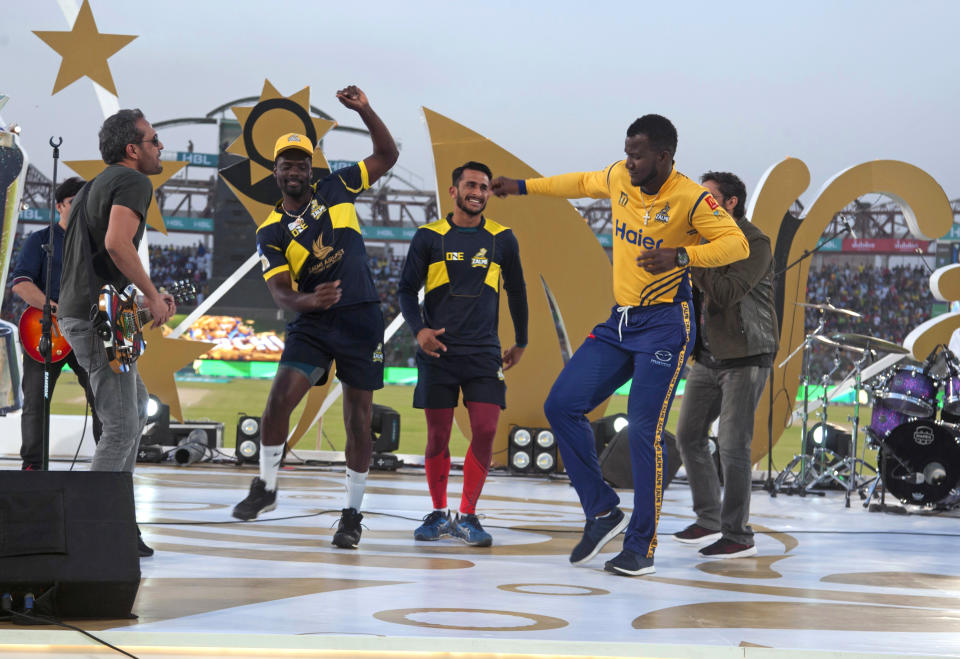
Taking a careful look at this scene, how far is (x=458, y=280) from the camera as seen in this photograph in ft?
15.5

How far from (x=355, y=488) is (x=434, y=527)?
0.44m

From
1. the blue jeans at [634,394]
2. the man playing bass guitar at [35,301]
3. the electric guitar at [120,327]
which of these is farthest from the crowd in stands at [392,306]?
the electric guitar at [120,327]

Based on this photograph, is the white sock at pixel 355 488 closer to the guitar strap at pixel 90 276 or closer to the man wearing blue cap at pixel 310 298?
the man wearing blue cap at pixel 310 298

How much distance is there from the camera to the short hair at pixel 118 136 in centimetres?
369

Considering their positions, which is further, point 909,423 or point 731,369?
point 909,423

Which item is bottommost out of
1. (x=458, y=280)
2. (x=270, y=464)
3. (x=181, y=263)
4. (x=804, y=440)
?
(x=804, y=440)

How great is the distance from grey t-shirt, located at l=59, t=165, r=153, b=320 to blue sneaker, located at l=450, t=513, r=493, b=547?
1.77 meters

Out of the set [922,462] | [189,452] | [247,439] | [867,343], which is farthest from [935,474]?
[189,452]

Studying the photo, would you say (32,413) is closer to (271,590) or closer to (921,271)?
(271,590)

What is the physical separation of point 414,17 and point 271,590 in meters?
19.0

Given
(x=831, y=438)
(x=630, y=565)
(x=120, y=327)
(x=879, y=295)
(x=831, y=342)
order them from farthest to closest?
(x=879, y=295) < (x=831, y=438) < (x=831, y=342) < (x=630, y=565) < (x=120, y=327)

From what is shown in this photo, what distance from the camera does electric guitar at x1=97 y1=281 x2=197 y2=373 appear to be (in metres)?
3.43

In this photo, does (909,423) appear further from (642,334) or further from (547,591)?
(547,591)

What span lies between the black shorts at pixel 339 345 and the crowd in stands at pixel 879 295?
31.3 metres
